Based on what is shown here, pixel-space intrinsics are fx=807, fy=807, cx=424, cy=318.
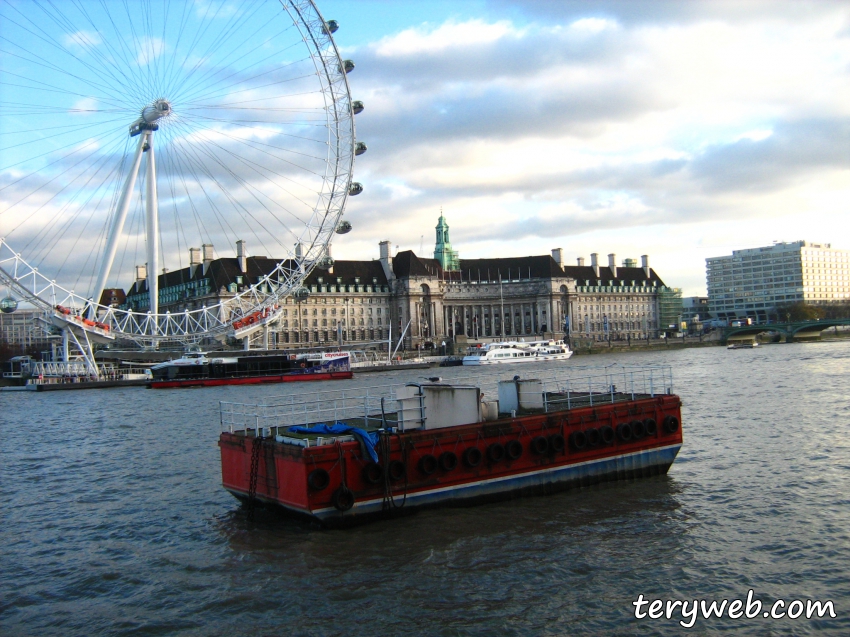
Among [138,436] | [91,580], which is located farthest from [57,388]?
[91,580]

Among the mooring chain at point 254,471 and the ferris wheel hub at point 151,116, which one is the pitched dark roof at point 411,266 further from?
the mooring chain at point 254,471

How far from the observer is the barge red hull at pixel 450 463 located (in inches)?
742

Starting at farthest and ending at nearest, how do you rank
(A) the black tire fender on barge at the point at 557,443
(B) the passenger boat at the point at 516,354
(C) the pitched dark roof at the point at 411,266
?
1. (C) the pitched dark roof at the point at 411,266
2. (B) the passenger boat at the point at 516,354
3. (A) the black tire fender on barge at the point at 557,443

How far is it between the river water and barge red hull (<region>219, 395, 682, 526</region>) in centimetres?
53

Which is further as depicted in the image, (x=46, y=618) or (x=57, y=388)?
(x=57, y=388)

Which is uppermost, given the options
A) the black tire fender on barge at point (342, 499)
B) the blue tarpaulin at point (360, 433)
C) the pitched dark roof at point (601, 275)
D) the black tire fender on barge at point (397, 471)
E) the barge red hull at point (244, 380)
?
the pitched dark roof at point (601, 275)

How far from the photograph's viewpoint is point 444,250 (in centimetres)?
19250

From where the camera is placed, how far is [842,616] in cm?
1426

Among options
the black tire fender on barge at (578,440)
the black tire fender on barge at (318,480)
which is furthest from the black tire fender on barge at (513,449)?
the black tire fender on barge at (318,480)

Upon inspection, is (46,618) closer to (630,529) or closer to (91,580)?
(91,580)

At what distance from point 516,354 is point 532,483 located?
100786 mm

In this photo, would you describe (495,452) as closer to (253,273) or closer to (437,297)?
(253,273)

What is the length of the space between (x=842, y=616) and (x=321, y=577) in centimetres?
980

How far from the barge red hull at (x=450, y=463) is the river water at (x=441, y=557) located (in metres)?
0.53
